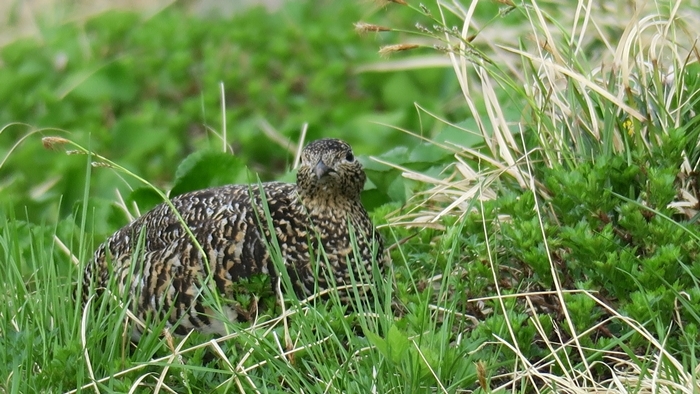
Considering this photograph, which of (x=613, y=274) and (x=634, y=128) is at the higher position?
(x=634, y=128)

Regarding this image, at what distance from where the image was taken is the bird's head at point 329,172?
13.0 ft

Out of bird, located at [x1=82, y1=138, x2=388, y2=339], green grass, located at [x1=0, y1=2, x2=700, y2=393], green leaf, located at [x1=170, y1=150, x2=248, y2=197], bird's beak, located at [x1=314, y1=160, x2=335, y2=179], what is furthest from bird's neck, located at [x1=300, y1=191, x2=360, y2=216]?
green leaf, located at [x1=170, y1=150, x2=248, y2=197]

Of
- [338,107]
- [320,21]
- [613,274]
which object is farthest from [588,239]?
[320,21]

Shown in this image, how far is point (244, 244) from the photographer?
154 inches

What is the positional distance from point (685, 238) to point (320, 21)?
18.7 feet

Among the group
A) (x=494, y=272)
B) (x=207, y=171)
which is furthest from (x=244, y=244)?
(x=207, y=171)

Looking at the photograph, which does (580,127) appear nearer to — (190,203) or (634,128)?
(634,128)

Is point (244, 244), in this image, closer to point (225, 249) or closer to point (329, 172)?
point (225, 249)

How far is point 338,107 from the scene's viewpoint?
7320 mm

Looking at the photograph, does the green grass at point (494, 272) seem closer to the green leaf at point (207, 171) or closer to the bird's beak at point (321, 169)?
the green leaf at point (207, 171)

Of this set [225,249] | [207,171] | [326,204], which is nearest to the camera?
[225,249]

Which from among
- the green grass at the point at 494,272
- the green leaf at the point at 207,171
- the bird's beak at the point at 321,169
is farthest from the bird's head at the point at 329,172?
the green leaf at the point at 207,171

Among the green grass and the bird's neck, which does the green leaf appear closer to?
the green grass

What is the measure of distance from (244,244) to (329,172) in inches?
15.9
